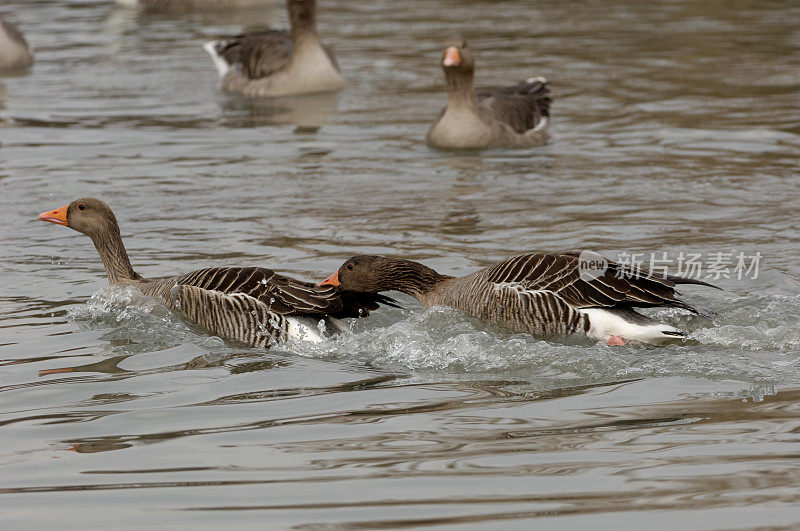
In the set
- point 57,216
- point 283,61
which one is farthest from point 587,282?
point 283,61

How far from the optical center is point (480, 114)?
15102 millimetres

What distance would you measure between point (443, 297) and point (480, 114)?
660 cm

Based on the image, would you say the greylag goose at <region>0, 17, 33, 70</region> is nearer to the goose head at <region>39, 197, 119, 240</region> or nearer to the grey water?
the grey water

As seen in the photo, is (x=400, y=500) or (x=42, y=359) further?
(x=42, y=359)

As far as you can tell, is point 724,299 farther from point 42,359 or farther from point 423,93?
point 423,93

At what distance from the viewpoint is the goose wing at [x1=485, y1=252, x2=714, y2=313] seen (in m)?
8.03

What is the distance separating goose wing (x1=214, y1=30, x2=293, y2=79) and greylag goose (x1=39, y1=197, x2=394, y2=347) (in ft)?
33.9

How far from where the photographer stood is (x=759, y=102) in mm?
16719

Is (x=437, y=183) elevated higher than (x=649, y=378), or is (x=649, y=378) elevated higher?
(x=437, y=183)

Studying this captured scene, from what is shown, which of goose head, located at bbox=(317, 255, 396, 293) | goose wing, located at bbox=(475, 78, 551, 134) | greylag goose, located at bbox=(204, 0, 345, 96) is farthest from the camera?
greylag goose, located at bbox=(204, 0, 345, 96)

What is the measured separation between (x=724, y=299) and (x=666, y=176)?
178 inches

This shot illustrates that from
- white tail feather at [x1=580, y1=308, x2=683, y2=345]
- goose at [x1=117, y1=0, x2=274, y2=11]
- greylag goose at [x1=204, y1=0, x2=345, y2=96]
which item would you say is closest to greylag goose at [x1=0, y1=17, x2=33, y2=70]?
greylag goose at [x1=204, y1=0, x2=345, y2=96]

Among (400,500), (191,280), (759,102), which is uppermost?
(759,102)

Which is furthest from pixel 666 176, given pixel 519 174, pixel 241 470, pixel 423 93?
pixel 241 470
